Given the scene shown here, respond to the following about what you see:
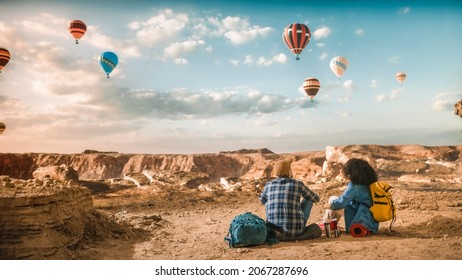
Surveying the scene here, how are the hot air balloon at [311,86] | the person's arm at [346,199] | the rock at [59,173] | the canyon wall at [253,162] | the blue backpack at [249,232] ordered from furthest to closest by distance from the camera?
the canyon wall at [253,162]
the hot air balloon at [311,86]
the rock at [59,173]
the person's arm at [346,199]
the blue backpack at [249,232]

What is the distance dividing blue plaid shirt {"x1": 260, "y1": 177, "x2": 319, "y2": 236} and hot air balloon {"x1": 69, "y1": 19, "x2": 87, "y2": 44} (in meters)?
17.2

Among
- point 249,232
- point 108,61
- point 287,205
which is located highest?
point 108,61

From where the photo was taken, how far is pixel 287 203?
15.8 feet

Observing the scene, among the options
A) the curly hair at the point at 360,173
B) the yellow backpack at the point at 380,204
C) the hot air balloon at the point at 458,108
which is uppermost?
the hot air balloon at the point at 458,108

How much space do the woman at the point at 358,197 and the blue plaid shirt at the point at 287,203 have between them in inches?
17.4

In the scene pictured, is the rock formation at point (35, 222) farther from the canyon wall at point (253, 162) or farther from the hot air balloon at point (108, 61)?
the canyon wall at point (253, 162)

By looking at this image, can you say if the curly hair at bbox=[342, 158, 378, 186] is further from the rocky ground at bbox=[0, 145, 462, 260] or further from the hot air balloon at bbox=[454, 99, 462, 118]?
the hot air balloon at bbox=[454, 99, 462, 118]

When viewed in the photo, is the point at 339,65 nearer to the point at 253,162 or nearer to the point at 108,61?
the point at 108,61

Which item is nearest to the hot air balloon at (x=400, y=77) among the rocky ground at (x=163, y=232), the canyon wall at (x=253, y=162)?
the canyon wall at (x=253, y=162)

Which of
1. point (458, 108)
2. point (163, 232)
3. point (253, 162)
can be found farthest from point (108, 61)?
point (253, 162)

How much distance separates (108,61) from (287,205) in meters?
17.4

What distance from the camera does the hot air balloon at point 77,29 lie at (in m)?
18.4

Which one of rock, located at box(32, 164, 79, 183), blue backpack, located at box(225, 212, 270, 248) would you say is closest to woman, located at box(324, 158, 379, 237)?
blue backpack, located at box(225, 212, 270, 248)
